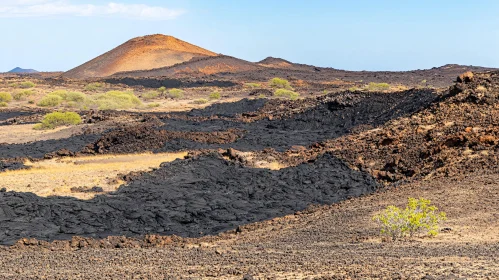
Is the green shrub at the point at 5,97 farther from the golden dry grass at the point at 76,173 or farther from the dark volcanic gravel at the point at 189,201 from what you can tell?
the dark volcanic gravel at the point at 189,201

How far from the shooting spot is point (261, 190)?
19.7 m

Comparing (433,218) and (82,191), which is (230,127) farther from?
(433,218)

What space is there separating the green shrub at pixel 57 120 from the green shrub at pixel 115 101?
41.8 ft

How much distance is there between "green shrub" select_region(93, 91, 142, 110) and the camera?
5219 cm

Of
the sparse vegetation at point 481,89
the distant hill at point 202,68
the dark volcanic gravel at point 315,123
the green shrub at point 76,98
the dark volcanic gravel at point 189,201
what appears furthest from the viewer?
the distant hill at point 202,68

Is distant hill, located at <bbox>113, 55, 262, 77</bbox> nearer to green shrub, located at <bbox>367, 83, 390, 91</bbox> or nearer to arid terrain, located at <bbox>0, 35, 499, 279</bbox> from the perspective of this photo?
green shrub, located at <bbox>367, 83, 390, 91</bbox>

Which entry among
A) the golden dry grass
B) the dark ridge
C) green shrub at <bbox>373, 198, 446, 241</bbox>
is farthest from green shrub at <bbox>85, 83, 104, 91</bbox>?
green shrub at <bbox>373, 198, 446, 241</bbox>

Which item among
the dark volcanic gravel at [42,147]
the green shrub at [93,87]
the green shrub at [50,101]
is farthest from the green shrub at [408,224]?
the green shrub at [93,87]

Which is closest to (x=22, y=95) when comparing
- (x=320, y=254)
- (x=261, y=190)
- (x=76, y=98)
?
(x=76, y=98)

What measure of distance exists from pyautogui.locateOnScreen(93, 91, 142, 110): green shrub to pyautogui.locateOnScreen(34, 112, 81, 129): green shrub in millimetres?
12749

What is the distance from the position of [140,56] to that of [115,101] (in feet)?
169

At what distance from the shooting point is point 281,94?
58156 millimetres

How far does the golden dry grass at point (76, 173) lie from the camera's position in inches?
803

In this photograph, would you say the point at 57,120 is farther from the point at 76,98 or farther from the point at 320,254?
the point at 320,254
